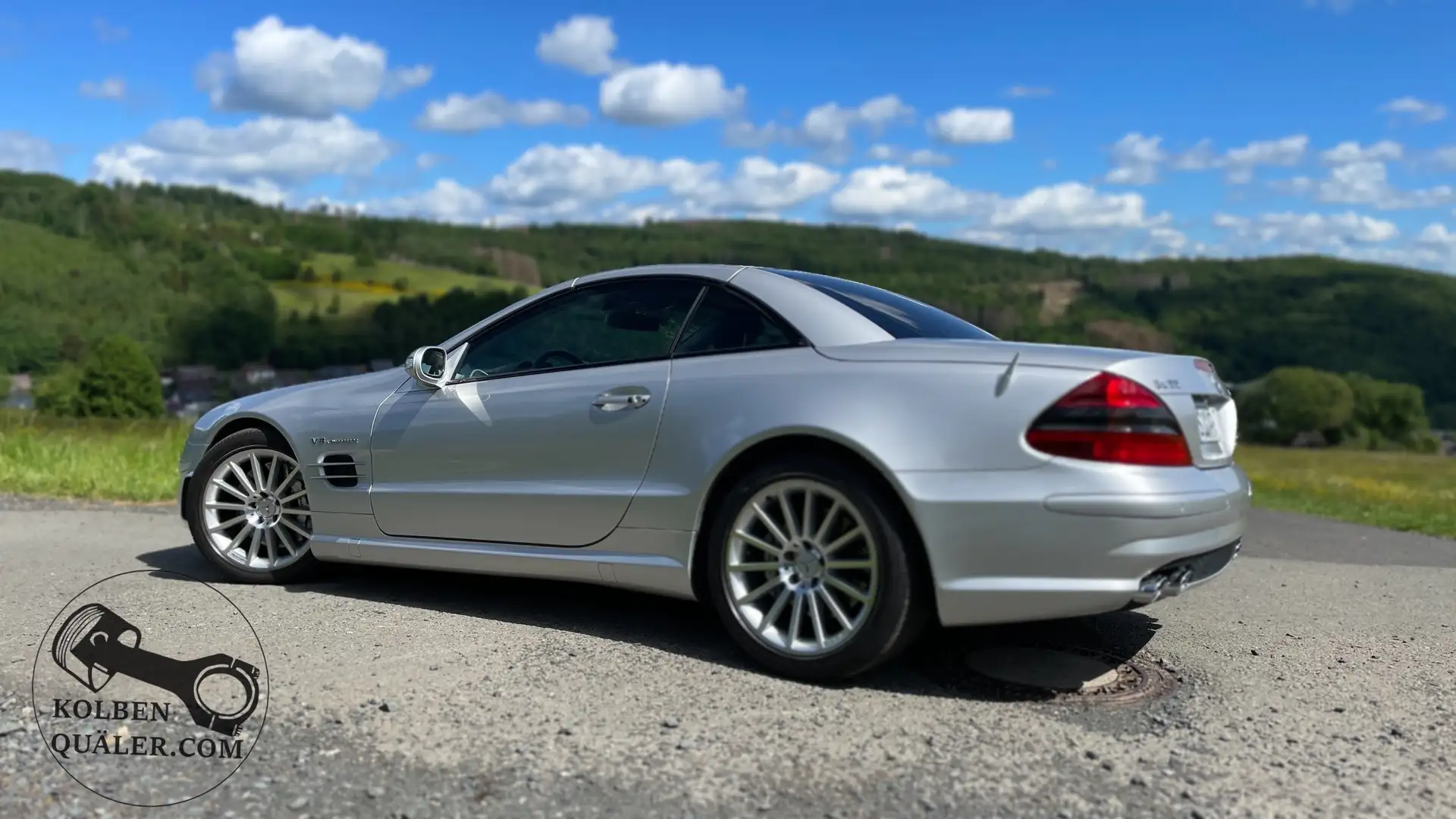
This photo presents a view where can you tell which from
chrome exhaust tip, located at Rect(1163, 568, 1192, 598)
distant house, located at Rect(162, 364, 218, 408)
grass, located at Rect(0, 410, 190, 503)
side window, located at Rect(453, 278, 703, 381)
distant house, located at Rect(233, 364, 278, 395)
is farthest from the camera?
distant house, located at Rect(162, 364, 218, 408)

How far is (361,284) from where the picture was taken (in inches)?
A: 4628

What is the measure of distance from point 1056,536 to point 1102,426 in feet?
1.23

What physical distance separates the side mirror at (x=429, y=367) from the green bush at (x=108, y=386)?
78855 millimetres

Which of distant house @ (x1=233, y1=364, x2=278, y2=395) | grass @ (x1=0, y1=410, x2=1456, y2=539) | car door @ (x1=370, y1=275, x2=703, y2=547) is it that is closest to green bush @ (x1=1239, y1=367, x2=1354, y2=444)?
Answer: grass @ (x1=0, y1=410, x2=1456, y2=539)

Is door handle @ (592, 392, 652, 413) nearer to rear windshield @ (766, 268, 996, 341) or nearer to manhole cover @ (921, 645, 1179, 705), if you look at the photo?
rear windshield @ (766, 268, 996, 341)

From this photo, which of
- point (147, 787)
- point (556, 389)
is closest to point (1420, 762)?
point (556, 389)

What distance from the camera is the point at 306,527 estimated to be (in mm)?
5090

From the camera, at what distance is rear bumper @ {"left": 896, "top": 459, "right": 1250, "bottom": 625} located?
131 inches

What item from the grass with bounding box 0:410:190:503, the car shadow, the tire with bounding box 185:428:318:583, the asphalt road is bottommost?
the grass with bounding box 0:410:190:503

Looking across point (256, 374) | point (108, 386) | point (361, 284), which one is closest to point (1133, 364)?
point (108, 386)

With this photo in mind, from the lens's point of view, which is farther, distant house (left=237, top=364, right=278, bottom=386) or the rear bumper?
distant house (left=237, top=364, right=278, bottom=386)

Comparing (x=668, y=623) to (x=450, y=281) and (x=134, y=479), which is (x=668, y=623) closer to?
(x=134, y=479)
